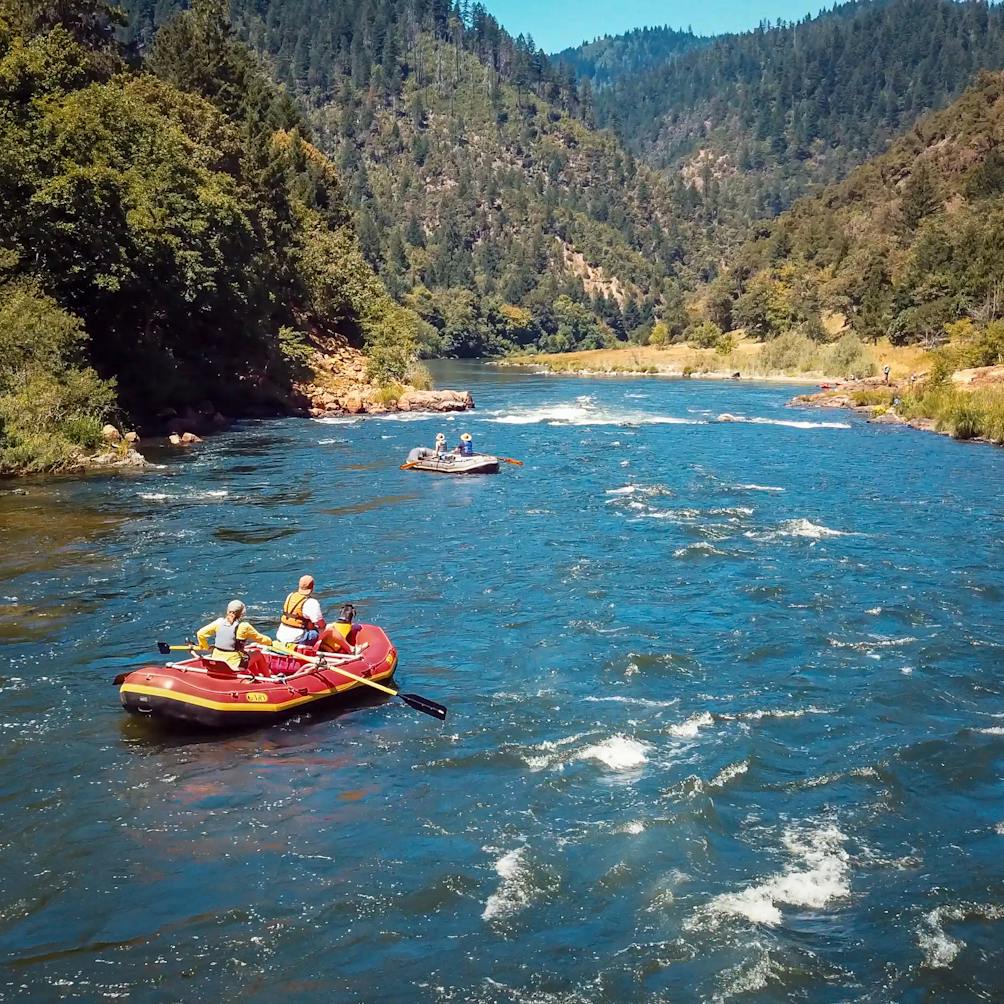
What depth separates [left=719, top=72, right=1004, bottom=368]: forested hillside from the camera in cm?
9525

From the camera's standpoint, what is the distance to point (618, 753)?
627 inches

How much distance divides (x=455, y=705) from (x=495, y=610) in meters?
5.57

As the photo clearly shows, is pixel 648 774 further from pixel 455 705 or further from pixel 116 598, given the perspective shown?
pixel 116 598

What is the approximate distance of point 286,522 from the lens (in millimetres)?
31922

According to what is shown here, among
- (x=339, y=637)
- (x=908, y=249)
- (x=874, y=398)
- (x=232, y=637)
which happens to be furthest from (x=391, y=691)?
(x=908, y=249)

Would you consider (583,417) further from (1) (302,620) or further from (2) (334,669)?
(2) (334,669)

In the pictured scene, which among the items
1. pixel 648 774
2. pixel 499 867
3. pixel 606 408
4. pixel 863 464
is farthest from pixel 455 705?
pixel 606 408

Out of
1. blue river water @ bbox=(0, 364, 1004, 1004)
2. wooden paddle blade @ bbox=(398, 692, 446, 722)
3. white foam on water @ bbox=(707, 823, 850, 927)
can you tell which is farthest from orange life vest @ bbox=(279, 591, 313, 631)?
white foam on water @ bbox=(707, 823, 850, 927)

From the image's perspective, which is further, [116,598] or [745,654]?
[116,598]

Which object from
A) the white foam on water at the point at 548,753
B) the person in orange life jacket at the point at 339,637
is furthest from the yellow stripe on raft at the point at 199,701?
the white foam on water at the point at 548,753

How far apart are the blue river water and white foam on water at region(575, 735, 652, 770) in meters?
0.09

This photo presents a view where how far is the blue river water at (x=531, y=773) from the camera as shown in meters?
11.0

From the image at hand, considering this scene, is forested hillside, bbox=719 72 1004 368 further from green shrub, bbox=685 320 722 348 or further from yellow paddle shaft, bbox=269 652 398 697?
yellow paddle shaft, bbox=269 652 398 697

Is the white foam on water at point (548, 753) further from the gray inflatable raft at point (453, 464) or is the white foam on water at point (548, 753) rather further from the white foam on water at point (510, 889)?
the gray inflatable raft at point (453, 464)
